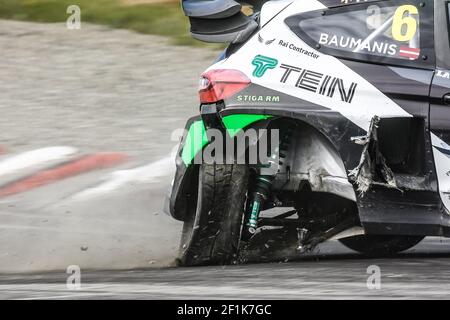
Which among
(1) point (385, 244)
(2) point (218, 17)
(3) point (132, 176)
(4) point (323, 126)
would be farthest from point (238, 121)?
(3) point (132, 176)

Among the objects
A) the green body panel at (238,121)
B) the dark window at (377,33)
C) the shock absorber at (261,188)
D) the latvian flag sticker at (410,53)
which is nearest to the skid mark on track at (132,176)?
the shock absorber at (261,188)

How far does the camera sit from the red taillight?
6.89 meters

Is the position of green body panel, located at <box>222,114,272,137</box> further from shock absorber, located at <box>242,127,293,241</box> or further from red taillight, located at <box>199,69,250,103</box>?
shock absorber, located at <box>242,127,293,241</box>

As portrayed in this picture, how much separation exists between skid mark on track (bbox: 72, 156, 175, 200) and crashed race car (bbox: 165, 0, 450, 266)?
220 centimetres

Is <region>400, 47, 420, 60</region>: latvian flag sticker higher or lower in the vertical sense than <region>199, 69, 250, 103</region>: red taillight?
higher

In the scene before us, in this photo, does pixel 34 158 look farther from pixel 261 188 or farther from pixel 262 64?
pixel 262 64

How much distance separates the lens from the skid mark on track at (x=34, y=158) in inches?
395

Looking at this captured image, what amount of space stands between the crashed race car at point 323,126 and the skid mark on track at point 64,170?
268 centimetres

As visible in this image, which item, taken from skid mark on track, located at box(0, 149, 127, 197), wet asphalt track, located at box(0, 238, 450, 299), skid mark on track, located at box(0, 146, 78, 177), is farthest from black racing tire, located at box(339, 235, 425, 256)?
skid mark on track, located at box(0, 146, 78, 177)

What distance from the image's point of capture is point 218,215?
6996 millimetres

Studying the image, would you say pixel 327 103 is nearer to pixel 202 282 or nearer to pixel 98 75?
pixel 202 282

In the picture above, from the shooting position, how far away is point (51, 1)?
1644 centimetres
